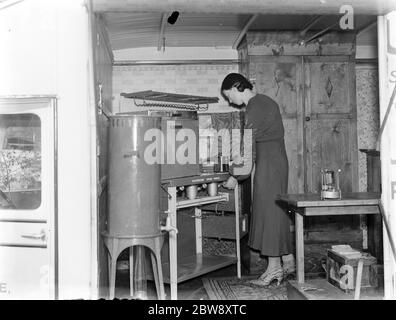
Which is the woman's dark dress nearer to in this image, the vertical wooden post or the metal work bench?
the metal work bench

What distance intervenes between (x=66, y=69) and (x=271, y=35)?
351 centimetres

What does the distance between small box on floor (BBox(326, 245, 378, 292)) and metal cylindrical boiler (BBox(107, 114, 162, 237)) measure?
1737 mm

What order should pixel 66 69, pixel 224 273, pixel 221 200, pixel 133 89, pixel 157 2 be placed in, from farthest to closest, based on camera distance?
1. pixel 133 89
2. pixel 224 273
3. pixel 221 200
4. pixel 66 69
5. pixel 157 2

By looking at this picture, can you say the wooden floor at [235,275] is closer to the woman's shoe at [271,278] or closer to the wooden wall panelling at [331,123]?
the woman's shoe at [271,278]

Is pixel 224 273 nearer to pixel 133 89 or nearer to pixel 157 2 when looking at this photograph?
pixel 133 89

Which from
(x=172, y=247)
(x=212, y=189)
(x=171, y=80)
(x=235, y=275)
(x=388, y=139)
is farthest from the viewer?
(x=171, y=80)

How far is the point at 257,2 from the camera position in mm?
3773

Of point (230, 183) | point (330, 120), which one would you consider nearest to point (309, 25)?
point (330, 120)

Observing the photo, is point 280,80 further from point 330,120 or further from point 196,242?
point 196,242

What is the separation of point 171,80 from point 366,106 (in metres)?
3.20

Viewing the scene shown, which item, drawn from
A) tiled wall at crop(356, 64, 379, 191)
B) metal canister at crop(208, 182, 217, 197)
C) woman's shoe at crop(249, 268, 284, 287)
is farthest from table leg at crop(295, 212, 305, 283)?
tiled wall at crop(356, 64, 379, 191)

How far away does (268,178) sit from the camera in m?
5.58

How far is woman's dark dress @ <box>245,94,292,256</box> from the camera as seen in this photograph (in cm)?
554
